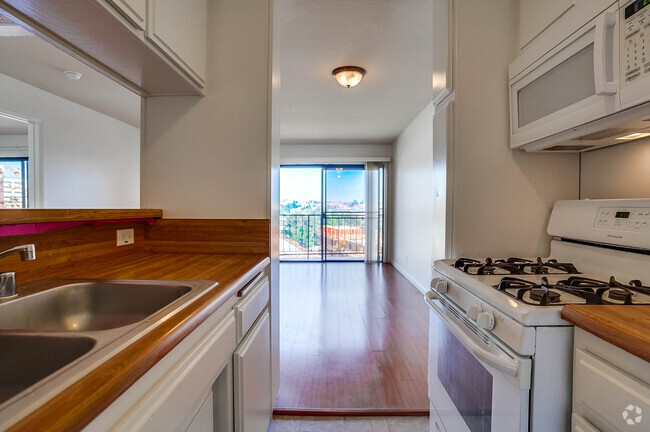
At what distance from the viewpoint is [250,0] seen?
5.22 feet

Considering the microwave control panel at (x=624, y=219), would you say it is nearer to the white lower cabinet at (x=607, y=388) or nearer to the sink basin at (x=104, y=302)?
the white lower cabinet at (x=607, y=388)

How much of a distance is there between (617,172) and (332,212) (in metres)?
5.47

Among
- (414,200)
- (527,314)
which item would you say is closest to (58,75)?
(527,314)

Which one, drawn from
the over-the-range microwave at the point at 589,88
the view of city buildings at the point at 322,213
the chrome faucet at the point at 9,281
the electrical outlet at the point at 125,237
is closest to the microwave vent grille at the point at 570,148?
the over-the-range microwave at the point at 589,88

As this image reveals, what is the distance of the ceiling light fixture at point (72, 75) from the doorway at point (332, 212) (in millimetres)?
3716

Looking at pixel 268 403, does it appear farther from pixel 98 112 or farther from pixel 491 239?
pixel 98 112

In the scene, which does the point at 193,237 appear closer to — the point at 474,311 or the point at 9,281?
the point at 9,281

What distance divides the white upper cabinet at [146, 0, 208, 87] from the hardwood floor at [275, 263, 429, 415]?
185 centimetres

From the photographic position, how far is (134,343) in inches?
20.6

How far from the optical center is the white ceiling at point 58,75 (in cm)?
250

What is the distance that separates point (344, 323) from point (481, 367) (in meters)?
2.13

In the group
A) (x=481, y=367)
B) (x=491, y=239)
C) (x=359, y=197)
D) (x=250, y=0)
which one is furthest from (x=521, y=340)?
(x=359, y=197)

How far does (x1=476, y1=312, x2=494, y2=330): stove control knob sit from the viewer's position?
87 cm

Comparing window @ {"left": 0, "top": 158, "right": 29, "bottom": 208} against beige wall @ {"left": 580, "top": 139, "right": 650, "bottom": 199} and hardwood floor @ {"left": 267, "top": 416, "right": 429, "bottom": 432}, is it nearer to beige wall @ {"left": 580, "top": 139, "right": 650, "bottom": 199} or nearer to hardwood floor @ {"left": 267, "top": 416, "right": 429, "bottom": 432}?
hardwood floor @ {"left": 267, "top": 416, "right": 429, "bottom": 432}
